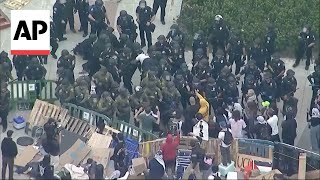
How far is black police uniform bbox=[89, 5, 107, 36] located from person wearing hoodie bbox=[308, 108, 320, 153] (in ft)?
23.7

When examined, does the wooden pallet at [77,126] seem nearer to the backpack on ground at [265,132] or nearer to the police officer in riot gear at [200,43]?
the police officer in riot gear at [200,43]

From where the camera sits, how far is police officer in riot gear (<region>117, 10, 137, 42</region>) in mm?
27938

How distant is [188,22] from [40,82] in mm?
5905

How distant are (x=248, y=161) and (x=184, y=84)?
2.91m

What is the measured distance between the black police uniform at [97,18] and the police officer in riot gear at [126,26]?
811 mm

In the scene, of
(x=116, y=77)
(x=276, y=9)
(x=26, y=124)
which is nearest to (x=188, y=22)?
(x=276, y=9)

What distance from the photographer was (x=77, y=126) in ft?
85.3

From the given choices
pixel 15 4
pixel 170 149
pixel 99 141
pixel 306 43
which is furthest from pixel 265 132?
pixel 15 4

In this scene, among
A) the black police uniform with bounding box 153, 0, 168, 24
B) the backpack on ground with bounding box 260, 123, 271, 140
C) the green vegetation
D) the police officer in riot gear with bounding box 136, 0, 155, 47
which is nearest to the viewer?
the backpack on ground with bounding box 260, 123, 271, 140

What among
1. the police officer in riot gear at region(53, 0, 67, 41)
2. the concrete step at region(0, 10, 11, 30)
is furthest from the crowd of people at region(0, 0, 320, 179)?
the concrete step at region(0, 10, 11, 30)

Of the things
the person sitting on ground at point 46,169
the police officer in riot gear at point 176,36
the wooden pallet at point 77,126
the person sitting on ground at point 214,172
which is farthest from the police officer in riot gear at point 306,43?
the person sitting on ground at point 46,169

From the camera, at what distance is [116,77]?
26.5 metres

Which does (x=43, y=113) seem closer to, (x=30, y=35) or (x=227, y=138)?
(x=30, y=35)

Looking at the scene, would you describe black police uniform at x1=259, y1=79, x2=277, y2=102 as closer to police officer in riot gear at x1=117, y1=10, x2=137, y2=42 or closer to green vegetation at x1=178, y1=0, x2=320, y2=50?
green vegetation at x1=178, y1=0, x2=320, y2=50
